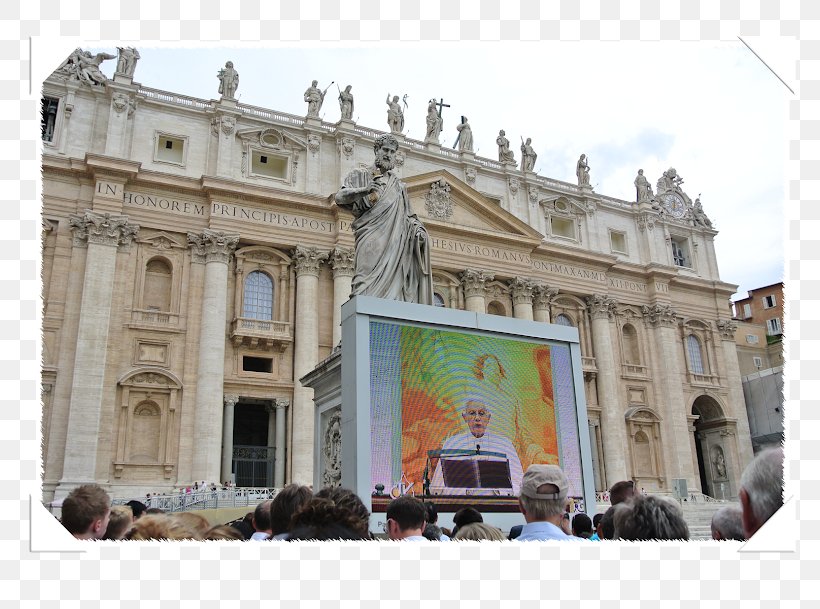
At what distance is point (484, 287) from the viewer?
31375 mm

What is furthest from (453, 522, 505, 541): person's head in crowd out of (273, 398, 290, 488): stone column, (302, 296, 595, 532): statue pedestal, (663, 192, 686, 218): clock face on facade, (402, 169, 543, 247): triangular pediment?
(663, 192, 686, 218): clock face on facade

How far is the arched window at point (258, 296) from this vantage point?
2741 centimetres

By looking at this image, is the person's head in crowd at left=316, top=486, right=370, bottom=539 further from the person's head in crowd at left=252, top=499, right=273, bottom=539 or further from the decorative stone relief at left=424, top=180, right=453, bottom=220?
the decorative stone relief at left=424, top=180, right=453, bottom=220

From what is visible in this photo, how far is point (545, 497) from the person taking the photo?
11.8 ft

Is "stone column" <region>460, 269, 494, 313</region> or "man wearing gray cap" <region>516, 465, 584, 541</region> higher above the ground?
"stone column" <region>460, 269, 494, 313</region>

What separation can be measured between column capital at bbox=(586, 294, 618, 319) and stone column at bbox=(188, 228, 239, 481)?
17.3 meters

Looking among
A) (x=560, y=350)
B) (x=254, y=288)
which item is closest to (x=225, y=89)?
(x=254, y=288)

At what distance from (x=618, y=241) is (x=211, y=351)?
2253 centimetres

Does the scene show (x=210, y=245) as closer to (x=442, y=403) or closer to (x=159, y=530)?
(x=442, y=403)

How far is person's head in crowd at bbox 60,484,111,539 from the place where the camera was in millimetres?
3621

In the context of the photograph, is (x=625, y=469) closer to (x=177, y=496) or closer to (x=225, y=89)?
(x=177, y=496)

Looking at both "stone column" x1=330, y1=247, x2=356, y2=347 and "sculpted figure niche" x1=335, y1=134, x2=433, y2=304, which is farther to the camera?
"stone column" x1=330, y1=247, x2=356, y2=347

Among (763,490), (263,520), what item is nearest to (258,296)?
(263,520)

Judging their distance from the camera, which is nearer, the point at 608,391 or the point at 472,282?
the point at 472,282
